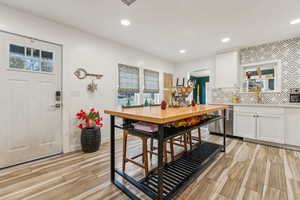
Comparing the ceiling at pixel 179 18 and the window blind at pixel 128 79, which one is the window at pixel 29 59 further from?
the window blind at pixel 128 79

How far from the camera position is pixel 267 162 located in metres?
2.26

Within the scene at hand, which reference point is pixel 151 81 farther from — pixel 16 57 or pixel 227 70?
pixel 16 57

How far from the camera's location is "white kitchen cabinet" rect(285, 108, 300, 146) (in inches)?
109

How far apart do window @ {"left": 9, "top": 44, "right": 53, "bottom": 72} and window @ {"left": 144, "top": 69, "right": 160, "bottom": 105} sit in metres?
2.55

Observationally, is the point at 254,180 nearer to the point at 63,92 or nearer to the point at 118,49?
the point at 63,92

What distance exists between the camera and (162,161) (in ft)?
4.00

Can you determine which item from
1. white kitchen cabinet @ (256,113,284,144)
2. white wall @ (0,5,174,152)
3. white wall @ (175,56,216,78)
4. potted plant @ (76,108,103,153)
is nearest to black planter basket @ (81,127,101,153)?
potted plant @ (76,108,103,153)

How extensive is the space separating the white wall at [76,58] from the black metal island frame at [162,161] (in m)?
1.53

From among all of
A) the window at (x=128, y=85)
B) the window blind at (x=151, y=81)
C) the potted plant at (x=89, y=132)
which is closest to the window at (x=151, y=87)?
the window blind at (x=151, y=81)

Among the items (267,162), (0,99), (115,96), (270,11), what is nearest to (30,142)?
(0,99)

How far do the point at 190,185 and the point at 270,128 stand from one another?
8.65ft

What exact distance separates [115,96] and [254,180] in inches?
121

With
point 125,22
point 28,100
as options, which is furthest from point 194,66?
point 28,100

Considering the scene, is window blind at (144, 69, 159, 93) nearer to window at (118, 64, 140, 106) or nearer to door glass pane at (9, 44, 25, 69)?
window at (118, 64, 140, 106)
